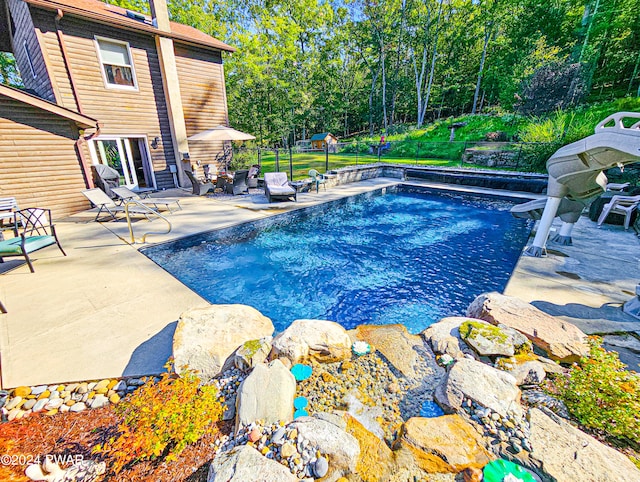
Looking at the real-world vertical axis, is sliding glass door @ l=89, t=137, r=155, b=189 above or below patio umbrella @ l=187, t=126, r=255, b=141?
below

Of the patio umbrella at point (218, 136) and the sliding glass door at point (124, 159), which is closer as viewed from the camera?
the sliding glass door at point (124, 159)

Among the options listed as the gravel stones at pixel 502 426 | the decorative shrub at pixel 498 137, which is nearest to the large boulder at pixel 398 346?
the gravel stones at pixel 502 426

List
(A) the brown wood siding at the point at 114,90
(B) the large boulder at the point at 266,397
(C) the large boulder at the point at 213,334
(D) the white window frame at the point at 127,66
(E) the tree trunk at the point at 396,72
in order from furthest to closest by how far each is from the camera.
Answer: (E) the tree trunk at the point at 396,72, (D) the white window frame at the point at 127,66, (A) the brown wood siding at the point at 114,90, (C) the large boulder at the point at 213,334, (B) the large boulder at the point at 266,397

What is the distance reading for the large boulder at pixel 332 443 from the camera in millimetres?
1639

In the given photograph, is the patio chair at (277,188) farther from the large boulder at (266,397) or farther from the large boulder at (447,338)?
the large boulder at (266,397)

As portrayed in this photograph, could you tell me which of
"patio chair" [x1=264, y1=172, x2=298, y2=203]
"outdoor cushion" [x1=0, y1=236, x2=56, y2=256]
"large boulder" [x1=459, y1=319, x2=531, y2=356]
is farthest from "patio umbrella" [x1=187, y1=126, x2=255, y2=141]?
"large boulder" [x1=459, y1=319, x2=531, y2=356]

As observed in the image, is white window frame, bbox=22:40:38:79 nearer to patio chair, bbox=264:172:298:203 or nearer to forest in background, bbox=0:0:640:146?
patio chair, bbox=264:172:298:203

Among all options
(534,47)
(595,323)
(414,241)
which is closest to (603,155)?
(595,323)

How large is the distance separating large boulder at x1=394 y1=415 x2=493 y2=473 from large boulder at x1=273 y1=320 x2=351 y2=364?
36.4 inches

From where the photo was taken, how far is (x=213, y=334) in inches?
109

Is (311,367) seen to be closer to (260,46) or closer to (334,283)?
(334,283)

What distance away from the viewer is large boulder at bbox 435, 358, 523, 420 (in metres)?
2.00

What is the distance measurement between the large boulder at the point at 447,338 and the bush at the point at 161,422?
6.95ft

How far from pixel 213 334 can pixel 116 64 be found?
11.3 meters
